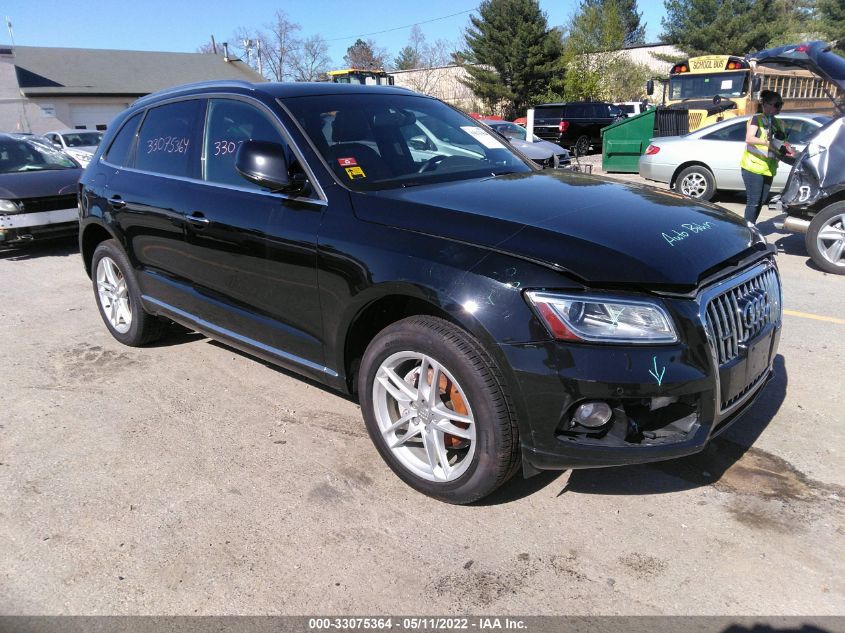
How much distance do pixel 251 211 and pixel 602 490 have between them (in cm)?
226

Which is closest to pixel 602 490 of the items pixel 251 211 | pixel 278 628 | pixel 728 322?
pixel 728 322

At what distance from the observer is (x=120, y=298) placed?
16.6 feet

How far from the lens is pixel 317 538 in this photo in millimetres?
2801

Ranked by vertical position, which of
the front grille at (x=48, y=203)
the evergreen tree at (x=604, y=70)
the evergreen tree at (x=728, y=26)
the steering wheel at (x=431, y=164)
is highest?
the evergreen tree at (x=728, y=26)

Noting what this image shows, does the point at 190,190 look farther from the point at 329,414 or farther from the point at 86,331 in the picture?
the point at 86,331

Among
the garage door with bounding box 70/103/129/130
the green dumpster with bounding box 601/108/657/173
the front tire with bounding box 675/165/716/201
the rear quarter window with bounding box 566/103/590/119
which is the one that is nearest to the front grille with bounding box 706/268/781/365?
the front tire with bounding box 675/165/716/201

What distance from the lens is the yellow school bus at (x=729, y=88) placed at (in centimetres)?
1611

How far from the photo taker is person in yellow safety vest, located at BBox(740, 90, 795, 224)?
758 cm

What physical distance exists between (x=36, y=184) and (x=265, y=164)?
713 cm

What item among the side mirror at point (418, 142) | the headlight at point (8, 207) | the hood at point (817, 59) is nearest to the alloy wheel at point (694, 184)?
the hood at point (817, 59)

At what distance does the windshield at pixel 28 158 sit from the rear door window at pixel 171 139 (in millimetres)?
6077

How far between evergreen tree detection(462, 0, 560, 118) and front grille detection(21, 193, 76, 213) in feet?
125

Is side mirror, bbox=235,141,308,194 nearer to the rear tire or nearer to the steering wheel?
the steering wheel

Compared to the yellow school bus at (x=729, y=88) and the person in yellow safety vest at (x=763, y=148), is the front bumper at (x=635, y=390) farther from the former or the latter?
the yellow school bus at (x=729, y=88)
